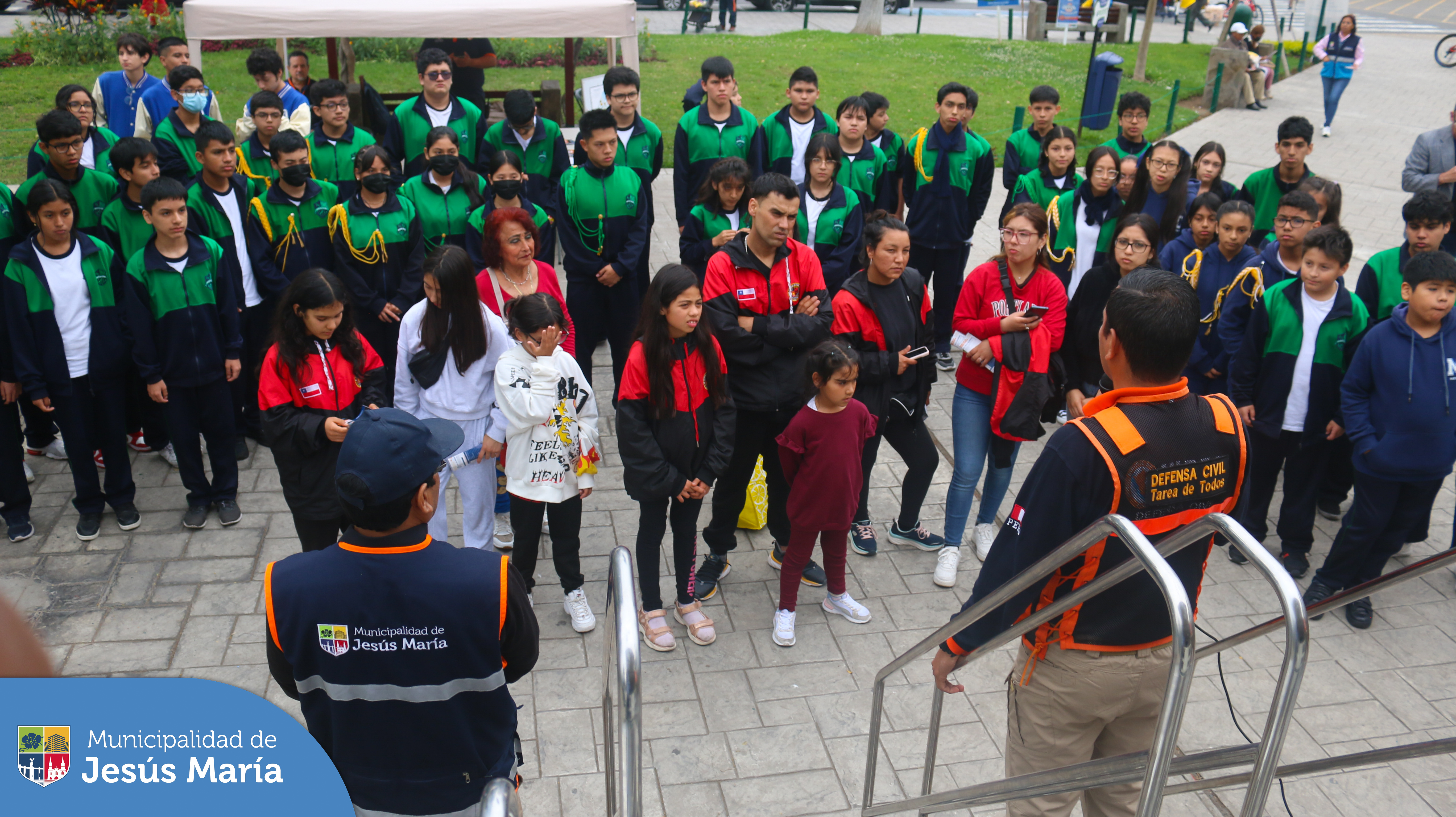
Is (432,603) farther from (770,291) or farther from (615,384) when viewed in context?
(615,384)

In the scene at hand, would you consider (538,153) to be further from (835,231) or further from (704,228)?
(835,231)

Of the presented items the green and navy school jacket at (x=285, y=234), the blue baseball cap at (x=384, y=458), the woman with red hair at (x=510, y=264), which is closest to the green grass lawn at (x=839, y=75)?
the green and navy school jacket at (x=285, y=234)

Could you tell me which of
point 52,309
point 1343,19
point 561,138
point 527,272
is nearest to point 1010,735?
point 527,272

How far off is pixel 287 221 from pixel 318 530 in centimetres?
239

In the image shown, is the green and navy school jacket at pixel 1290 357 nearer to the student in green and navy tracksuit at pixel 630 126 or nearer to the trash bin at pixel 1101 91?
the student in green and navy tracksuit at pixel 630 126

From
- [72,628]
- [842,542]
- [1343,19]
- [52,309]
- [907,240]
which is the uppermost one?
[1343,19]

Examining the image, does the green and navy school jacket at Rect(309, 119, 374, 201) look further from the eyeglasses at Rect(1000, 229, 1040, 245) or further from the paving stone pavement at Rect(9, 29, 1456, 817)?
the eyeglasses at Rect(1000, 229, 1040, 245)

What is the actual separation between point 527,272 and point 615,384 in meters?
1.80

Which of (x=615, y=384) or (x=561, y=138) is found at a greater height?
(x=561, y=138)

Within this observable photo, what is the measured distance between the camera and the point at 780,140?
7848 millimetres

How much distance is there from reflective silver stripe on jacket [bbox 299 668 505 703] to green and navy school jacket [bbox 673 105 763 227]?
210 inches

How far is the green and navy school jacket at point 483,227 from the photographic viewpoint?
6266 millimetres

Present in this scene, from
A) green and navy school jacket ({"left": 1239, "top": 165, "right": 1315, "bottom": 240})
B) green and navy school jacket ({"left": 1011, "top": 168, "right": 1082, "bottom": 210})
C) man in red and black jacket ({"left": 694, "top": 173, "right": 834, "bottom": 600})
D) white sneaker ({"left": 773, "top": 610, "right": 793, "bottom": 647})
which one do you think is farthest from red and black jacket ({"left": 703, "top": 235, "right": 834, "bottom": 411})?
green and navy school jacket ({"left": 1239, "top": 165, "right": 1315, "bottom": 240})

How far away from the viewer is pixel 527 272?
215 inches
